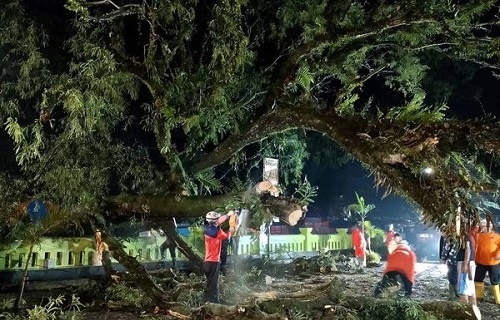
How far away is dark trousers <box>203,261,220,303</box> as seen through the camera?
8094 millimetres

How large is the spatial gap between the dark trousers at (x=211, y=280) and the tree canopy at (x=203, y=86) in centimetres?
126

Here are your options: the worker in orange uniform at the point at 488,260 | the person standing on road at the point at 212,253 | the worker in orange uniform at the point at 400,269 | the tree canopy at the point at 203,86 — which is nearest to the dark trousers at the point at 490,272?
the worker in orange uniform at the point at 488,260

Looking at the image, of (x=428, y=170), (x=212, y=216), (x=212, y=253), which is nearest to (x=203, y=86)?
(x=212, y=216)

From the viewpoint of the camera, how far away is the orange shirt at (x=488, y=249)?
9445 millimetres

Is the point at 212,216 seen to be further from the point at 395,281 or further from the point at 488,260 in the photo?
the point at 488,260

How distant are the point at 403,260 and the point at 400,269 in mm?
217

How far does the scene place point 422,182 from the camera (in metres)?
5.16

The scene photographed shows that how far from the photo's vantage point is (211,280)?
8109mm

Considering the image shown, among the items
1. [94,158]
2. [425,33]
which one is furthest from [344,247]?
[94,158]

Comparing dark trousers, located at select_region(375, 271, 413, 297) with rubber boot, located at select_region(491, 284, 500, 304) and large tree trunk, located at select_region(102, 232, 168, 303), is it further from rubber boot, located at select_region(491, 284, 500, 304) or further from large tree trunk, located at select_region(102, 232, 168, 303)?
large tree trunk, located at select_region(102, 232, 168, 303)

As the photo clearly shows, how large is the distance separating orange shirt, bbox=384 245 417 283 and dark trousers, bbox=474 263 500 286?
66.6 inches

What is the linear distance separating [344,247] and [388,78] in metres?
10.3

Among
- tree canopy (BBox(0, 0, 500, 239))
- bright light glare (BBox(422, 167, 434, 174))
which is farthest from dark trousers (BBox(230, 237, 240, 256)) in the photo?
bright light glare (BBox(422, 167, 434, 174))

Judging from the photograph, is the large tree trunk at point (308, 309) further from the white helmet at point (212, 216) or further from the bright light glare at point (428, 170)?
the bright light glare at point (428, 170)
